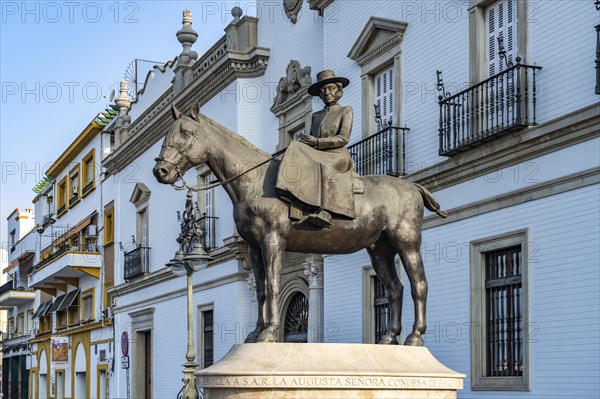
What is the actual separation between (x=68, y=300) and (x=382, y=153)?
88.8 feet

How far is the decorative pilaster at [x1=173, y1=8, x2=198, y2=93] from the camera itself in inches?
1201

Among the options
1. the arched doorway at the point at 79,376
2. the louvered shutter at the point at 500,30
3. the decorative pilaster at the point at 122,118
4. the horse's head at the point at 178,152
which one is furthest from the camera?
the arched doorway at the point at 79,376

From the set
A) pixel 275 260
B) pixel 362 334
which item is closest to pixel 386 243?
pixel 275 260

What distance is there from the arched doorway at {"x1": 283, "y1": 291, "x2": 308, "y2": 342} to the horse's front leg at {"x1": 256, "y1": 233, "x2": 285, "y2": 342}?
13.1 m

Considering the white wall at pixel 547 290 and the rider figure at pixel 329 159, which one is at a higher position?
the rider figure at pixel 329 159

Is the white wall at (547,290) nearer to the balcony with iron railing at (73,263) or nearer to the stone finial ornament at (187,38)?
the stone finial ornament at (187,38)

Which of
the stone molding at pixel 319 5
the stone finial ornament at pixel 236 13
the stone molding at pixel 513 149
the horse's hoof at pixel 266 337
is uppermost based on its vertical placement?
the stone finial ornament at pixel 236 13

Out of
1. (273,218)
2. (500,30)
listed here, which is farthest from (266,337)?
(500,30)

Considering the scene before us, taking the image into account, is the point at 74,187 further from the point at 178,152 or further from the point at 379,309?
the point at 178,152

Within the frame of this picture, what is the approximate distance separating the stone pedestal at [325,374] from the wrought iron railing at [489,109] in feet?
21.7

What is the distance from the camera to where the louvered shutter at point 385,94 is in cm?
2005

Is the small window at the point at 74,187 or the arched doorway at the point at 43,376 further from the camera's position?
the arched doorway at the point at 43,376

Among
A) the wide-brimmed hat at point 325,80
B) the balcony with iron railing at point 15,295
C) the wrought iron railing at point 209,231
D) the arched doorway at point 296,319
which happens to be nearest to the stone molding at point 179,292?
the wrought iron railing at point 209,231

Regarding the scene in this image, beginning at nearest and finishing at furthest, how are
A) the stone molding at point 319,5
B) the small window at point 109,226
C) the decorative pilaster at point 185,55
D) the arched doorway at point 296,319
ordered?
the stone molding at point 319,5 < the arched doorway at point 296,319 < the decorative pilaster at point 185,55 < the small window at point 109,226
